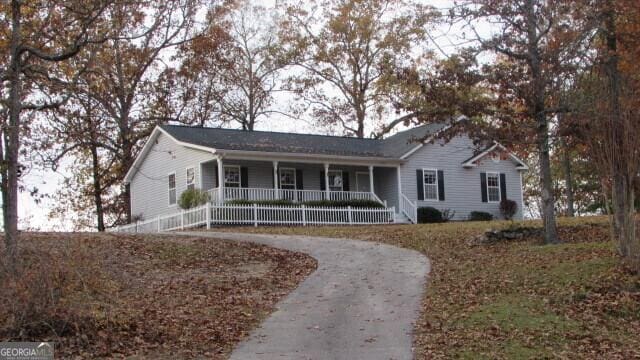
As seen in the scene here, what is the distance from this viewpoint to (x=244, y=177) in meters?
31.7

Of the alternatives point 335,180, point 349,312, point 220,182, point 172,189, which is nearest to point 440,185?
point 335,180

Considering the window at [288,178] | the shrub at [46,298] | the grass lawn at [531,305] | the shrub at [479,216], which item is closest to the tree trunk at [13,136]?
the shrub at [46,298]

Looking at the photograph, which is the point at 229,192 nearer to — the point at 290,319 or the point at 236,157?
the point at 236,157

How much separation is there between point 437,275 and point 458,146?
21.9 meters

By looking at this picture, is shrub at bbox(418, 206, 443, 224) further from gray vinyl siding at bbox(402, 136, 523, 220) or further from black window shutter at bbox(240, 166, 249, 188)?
black window shutter at bbox(240, 166, 249, 188)

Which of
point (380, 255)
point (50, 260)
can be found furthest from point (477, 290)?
point (50, 260)

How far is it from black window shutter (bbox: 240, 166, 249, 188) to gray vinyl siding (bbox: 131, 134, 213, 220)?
1665 millimetres

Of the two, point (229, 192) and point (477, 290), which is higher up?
point (229, 192)

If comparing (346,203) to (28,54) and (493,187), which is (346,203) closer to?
(493,187)

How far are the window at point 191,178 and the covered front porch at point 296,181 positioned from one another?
62 cm

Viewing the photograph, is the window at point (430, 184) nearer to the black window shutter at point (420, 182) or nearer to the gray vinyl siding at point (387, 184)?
the black window shutter at point (420, 182)

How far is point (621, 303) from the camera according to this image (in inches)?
479

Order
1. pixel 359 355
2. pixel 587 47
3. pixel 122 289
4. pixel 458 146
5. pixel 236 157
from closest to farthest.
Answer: pixel 359 355 < pixel 122 289 < pixel 587 47 < pixel 236 157 < pixel 458 146

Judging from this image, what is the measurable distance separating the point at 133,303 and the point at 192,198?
17.5 meters
